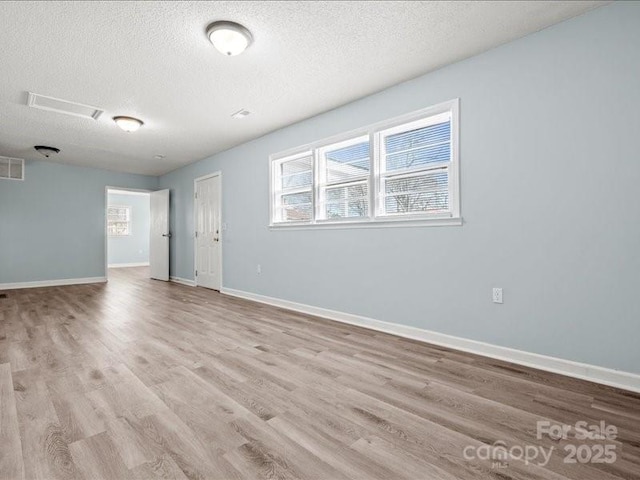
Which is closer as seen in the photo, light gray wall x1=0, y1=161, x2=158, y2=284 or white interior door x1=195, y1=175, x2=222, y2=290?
white interior door x1=195, y1=175, x2=222, y2=290

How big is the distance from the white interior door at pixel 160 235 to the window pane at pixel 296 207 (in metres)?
4.14

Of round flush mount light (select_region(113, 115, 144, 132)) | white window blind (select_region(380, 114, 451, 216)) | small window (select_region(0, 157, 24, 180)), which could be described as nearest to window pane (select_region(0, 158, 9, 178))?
small window (select_region(0, 157, 24, 180))

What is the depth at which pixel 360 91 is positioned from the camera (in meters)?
3.41

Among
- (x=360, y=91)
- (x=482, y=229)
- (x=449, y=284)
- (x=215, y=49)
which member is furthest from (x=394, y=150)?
(x=215, y=49)

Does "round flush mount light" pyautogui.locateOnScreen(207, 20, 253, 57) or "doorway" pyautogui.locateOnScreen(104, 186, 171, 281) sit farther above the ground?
"round flush mount light" pyautogui.locateOnScreen(207, 20, 253, 57)

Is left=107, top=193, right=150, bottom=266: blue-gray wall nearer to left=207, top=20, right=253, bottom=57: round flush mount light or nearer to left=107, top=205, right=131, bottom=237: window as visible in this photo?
left=107, top=205, right=131, bottom=237: window

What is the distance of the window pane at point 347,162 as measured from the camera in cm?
361

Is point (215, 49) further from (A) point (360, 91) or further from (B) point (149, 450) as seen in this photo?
(B) point (149, 450)

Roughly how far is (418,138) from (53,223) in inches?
299

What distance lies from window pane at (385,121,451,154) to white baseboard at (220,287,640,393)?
1.82 m

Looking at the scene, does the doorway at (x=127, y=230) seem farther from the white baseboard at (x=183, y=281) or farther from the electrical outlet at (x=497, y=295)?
the electrical outlet at (x=497, y=295)

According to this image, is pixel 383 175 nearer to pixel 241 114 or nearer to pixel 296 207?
pixel 296 207

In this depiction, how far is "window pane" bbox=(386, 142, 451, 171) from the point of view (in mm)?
2951

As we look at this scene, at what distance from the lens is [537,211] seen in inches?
94.2
